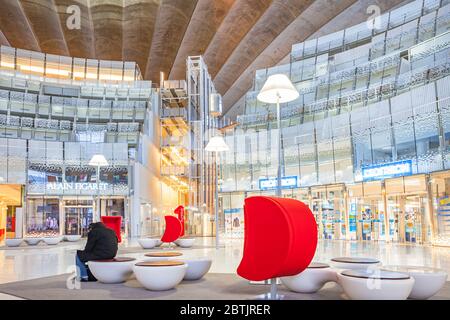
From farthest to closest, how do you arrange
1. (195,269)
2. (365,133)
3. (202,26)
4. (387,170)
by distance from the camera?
(202,26) < (365,133) < (387,170) < (195,269)

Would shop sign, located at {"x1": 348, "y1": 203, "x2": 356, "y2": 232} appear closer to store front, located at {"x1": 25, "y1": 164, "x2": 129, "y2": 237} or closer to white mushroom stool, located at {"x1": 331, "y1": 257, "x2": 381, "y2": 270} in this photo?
store front, located at {"x1": 25, "y1": 164, "x2": 129, "y2": 237}

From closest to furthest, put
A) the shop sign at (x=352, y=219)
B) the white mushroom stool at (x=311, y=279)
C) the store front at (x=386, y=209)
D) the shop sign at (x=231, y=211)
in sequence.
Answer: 1. the white mushroom stool at (x=311, y=279)
2. the store front at (x=386, y=209)
3. the shop sign at (x=352, y=219)
4. the shop sign at (x=231, y=211)

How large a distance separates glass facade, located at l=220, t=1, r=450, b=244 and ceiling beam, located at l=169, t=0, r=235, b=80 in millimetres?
12056

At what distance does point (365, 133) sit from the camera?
22359mm

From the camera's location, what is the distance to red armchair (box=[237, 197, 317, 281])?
5.71 m

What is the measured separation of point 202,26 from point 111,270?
39.3 m

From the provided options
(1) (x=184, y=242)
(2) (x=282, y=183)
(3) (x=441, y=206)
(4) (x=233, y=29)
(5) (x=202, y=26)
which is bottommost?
(1) (x=184, y=242)

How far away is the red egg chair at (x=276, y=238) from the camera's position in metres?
5.71

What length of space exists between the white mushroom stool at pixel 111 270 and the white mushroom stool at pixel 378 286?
12.9 feet

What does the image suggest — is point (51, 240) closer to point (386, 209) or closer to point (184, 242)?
point (184, 242)

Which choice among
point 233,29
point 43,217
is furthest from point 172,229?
point 233,29

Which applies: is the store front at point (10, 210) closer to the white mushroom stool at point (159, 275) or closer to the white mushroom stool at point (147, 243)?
the white mushroom stool at point (147, 243)

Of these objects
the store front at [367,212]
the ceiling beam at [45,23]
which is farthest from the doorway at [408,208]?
the ceiling beam at [45,23]
